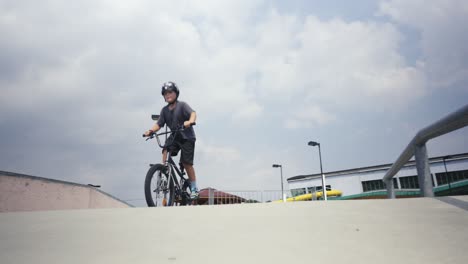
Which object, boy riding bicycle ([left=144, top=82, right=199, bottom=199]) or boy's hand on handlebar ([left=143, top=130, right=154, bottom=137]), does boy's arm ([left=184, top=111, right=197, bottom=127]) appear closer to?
boy riding bicycle ([left=144, top=82, right=199, bottom=199])

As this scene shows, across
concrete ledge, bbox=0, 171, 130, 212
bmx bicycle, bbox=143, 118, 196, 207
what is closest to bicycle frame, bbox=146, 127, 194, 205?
bmx bicycle, bbox=143, 118, 196, 207

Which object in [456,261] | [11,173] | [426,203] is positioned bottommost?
[456,261]

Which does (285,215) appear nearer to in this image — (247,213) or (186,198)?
(247,213)

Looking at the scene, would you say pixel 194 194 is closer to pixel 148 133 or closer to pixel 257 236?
pixel 148 133

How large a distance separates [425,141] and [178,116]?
3599mm

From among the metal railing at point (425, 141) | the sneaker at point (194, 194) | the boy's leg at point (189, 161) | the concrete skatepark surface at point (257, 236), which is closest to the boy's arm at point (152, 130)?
the boy's leg at point (189, 161)

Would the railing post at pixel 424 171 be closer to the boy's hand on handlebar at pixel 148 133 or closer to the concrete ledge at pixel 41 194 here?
the boy's hand on handlebar at pixel 148 133

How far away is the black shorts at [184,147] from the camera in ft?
15.7

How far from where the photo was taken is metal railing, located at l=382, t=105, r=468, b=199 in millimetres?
2037

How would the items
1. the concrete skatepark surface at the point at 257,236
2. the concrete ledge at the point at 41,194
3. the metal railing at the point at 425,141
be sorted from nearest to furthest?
the concrete skatepark surface at the point at 257,236, the metal railing at the point at 425,141, the concrete ledge at the point at 41,194

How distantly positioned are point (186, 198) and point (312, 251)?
3908mm

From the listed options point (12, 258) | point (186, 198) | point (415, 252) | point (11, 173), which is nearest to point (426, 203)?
point (415, 252)

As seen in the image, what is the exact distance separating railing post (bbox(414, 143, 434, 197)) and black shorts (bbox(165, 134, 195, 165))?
10.6 feet

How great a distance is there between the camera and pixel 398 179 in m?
29.6
